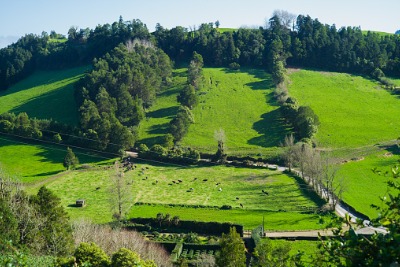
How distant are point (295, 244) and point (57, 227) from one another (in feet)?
95.0

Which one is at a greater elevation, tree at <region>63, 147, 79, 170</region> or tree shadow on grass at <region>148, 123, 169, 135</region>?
tree shadow on grass at <region>148, 123, 169, 135</region>

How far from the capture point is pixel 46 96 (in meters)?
129

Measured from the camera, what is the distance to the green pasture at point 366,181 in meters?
64.8

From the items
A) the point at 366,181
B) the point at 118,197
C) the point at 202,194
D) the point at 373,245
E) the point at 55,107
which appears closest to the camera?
the point at 373,245

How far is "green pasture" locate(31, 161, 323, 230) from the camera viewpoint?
2399 inches

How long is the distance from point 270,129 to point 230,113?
14.8 meters

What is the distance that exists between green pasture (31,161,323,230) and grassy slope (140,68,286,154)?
13.3 m

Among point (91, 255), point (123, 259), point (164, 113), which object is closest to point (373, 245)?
point (123, 259)

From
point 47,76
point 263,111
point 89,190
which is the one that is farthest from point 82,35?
point 89,190

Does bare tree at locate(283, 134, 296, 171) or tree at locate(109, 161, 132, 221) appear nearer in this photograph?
tree at locate(109, 161, 132, 221)

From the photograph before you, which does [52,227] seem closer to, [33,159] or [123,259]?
[123,259]

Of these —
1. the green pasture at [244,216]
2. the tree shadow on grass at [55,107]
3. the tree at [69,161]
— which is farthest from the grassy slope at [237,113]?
the tree shadow on grass at [55,107]

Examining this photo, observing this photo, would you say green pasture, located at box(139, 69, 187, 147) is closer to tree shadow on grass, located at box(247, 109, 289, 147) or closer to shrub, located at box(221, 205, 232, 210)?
tree shadow on grass, located at box(247, 109, 289, 147)

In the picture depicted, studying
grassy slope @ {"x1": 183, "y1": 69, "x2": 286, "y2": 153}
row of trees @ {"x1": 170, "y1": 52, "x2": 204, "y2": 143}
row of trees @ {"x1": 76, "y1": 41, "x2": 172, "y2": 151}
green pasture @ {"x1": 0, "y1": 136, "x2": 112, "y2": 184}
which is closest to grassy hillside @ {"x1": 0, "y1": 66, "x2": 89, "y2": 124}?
row of trees @ {"x1": 76, "y1": 41, "x2": 172, "y2": 151}
